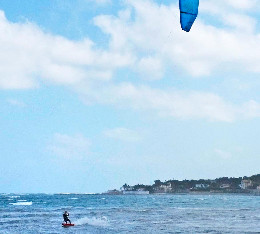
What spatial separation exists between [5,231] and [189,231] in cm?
1273

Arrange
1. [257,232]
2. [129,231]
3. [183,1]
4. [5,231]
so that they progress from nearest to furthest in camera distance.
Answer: [183,1] → [257,232] → [129,231] → [5,231]

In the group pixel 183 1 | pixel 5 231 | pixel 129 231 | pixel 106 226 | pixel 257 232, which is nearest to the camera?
pixel 183 1

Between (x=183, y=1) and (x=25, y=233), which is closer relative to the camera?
(x=183, y=1)

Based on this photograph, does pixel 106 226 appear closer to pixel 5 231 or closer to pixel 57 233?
pixel 57 233

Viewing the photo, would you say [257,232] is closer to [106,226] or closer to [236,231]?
[236,231]

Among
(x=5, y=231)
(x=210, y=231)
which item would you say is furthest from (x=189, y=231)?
(x=5, y=231)

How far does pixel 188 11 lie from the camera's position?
29.1 ft

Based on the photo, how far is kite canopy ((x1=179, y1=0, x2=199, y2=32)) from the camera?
8.81 meters

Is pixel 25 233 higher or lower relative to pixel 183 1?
lower

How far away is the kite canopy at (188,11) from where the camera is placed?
8812mm

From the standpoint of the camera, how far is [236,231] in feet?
95.0

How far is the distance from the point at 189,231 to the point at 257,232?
4.26 meters

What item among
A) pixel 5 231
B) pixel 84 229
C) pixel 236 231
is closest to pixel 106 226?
pixel 84 229

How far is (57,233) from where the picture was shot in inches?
1213
